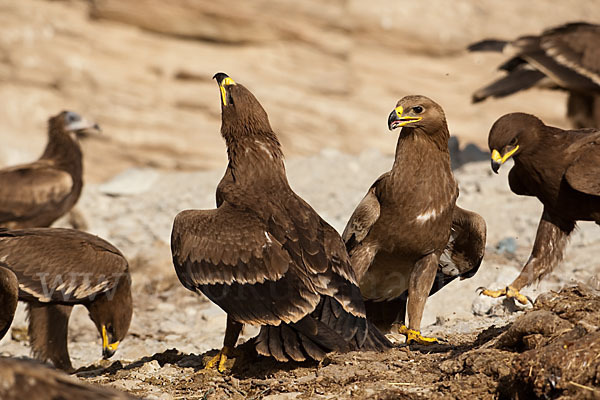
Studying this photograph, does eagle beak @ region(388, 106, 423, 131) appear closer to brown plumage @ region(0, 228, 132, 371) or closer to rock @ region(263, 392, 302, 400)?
rock @ region(263, 392, 302, 400)

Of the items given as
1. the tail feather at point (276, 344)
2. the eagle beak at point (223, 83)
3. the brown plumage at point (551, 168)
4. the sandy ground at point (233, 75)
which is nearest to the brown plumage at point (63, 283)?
the eagle beak at point (223, 83)

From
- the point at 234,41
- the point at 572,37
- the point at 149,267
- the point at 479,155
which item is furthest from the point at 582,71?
the point at 234,41

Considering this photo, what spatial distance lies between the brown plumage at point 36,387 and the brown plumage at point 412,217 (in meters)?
3.36

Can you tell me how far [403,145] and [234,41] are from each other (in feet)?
37.4

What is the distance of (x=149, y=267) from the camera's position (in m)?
11.0

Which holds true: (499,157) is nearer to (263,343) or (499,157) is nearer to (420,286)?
(420,286)

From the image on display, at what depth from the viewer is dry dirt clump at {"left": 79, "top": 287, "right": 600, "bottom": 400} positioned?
15.5 feet

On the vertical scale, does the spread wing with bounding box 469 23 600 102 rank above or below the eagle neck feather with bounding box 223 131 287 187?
above

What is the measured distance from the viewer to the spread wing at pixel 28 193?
1132 cm

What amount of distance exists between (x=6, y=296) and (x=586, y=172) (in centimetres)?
433

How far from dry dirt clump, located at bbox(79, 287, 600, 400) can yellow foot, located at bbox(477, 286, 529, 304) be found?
119 centimetres

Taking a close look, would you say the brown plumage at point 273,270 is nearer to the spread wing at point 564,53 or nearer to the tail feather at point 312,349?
the tail feather at point 312,349

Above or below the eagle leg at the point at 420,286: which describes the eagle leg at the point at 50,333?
below

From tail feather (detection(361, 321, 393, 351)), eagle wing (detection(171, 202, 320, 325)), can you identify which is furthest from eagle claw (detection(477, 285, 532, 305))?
eagle wing (detection(171, 202, 320, 325))
